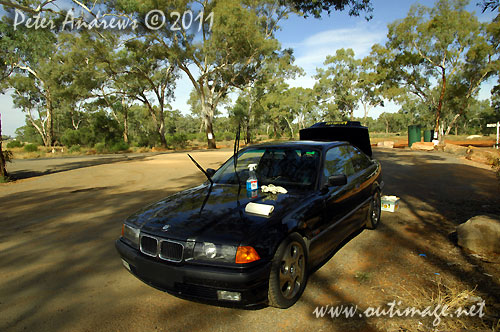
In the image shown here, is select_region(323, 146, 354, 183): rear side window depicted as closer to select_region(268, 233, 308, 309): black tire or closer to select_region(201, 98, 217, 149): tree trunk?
select_region(268, 233, 308, 309): black tire

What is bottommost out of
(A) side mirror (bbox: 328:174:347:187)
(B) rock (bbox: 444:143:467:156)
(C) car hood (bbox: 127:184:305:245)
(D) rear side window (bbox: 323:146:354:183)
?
(B) rock (bbox: 444:143:467:156)

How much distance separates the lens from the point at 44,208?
266 inches

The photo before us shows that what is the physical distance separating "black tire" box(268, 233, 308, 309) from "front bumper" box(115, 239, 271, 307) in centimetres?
8

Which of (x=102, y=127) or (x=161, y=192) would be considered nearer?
(x=161, y=192)

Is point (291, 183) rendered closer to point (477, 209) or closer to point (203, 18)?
point (477, 209)

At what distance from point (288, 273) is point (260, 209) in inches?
24.3

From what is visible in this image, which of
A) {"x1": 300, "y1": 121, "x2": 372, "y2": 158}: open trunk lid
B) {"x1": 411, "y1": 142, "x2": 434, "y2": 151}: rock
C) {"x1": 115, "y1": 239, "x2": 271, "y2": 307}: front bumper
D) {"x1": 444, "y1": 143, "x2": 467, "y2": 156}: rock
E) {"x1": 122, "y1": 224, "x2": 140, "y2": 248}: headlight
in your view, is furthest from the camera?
{"x1": 411, "y1": 142, "x2": 434, "y2": 151}: rock

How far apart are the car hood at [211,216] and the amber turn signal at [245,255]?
0.07 meters

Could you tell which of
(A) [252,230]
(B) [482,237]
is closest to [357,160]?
(B) [482,237]

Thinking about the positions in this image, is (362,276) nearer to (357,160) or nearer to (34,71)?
(357,160)

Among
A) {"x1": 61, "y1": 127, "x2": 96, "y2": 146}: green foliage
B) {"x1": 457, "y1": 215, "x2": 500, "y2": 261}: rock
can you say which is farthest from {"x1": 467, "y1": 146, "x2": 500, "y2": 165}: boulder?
{"x1": 61, "y1": 127, "x2": 96, "y2": 146}: green foliage

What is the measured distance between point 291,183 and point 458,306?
189 centimetres

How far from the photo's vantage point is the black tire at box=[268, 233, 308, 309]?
2486mm

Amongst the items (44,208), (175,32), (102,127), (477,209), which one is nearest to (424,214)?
(477,209)
